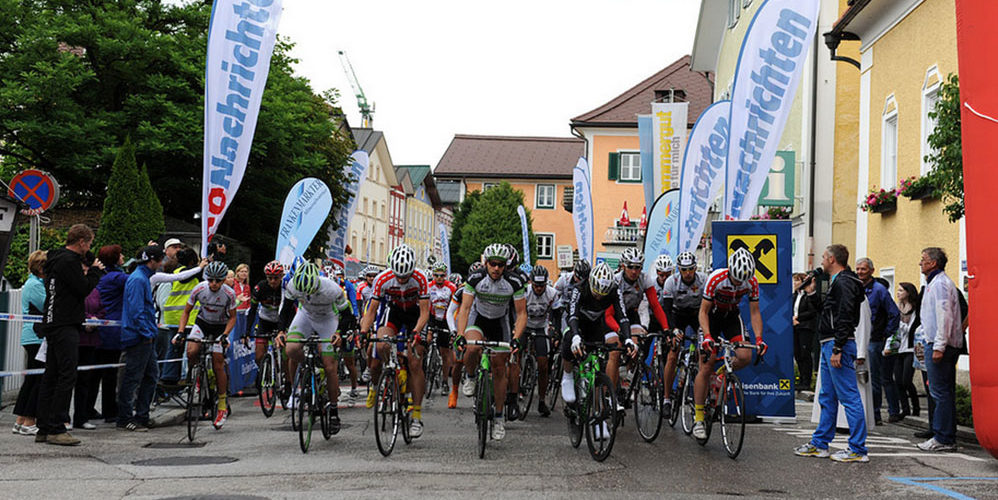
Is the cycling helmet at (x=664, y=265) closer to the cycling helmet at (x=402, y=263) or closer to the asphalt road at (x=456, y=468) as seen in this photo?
the asphalt road at (x=456, y=468)

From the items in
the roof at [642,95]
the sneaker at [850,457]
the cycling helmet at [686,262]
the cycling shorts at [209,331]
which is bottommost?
the sneaker at [850,457]

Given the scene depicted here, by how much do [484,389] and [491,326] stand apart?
1.25 meters

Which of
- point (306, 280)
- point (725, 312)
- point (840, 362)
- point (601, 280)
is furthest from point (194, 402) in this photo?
point (840, 362)

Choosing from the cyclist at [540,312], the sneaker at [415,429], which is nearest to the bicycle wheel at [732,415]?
the sneaker at [415,429]

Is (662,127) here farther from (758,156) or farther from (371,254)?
(371,254)

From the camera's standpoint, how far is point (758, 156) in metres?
15.4

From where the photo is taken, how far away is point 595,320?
36.6 feet

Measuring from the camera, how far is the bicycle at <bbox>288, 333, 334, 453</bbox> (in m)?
10.4

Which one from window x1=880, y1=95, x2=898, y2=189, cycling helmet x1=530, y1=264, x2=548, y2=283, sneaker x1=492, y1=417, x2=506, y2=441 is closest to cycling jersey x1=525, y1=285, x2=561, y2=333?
cycling helmet x1=530, y1=264, x2=548, y2=283

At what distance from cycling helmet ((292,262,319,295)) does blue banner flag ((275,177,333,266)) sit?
8592mm

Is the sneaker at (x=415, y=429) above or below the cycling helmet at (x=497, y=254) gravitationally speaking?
below

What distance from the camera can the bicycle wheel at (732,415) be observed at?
10062 millimetres

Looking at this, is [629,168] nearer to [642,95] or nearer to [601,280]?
[642,95]

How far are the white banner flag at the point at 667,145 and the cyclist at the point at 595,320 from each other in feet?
51.6
